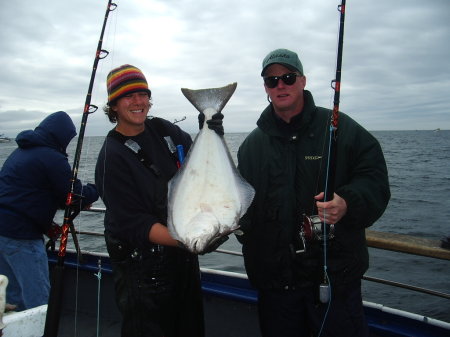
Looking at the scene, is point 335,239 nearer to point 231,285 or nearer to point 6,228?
point 231,285

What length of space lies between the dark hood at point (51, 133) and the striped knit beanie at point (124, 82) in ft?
Answer: 4.72

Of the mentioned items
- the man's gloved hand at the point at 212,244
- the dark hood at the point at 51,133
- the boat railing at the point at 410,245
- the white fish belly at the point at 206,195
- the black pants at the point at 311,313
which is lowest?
the black pants at the point at 311,313

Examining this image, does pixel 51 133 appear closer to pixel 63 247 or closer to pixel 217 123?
pixel 63 247

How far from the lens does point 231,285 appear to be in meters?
3.15

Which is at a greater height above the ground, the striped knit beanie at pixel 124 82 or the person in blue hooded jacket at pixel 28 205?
the striped knit beanie at pixel 124 82

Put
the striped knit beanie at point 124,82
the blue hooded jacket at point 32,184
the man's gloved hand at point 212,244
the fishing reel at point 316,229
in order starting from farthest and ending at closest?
1. the blue hooded jacket at point 32,184
2. the striped knit beanie at point 124,82
3. the fishing reel at point 316,229
4. the man's gloved hand at point 212,244

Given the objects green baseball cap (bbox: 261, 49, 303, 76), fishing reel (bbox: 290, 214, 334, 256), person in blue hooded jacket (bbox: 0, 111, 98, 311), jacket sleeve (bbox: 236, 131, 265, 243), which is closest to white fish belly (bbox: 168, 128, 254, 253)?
jacket sleeve (bbox: 236, 131, 265, 243)

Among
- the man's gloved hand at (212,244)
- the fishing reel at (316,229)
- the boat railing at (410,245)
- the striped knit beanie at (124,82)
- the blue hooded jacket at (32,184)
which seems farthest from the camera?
the blue hooded jacket at (32,184)

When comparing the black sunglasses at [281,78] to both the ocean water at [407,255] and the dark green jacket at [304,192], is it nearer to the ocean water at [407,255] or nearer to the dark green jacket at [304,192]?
the dark green jacket at [304,192]

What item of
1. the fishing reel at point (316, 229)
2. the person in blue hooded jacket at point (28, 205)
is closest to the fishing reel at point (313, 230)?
the fishing reel at point (316, 229)

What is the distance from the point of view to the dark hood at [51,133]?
3.25 metres

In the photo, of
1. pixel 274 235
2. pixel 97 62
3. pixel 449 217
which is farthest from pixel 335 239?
pixel 449 217

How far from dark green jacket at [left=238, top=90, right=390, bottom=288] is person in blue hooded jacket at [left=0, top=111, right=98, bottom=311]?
Result: 1.77 meters

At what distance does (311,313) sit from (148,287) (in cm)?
100
